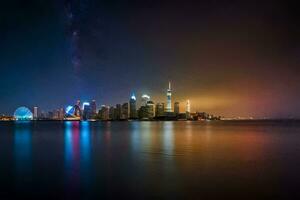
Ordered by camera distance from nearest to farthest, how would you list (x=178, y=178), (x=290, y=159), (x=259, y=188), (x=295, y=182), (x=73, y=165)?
(x=259, y=188) → (x=295, y=182) → (x=178, y=178) → (x=73, y=165) → (x=290, y=159)

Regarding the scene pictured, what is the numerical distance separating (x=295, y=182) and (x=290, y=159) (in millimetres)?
14367

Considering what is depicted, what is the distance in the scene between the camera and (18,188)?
2444 centimetres

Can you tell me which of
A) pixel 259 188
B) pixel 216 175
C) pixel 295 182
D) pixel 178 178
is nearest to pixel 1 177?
pixel 178 178

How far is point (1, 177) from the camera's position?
93.3ft

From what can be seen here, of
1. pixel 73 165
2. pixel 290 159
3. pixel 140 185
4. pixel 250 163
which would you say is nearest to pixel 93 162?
pixel 73 165

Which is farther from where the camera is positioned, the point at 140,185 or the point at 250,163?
the point at 250,163

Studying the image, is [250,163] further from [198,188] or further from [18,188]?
[18,188]

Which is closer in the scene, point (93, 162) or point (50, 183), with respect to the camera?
point (50, 183)

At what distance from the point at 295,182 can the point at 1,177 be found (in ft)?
74.8

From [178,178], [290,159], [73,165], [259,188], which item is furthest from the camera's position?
[290,159]

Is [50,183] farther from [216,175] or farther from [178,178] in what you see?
[216,175]

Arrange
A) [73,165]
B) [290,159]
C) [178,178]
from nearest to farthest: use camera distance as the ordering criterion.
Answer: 1. [178,178]
2. [73,165]
3. [290,159]

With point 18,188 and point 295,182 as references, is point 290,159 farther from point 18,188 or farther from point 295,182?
point 18,188

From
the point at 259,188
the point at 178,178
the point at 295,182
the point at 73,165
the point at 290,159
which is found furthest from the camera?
the point at 290,159
